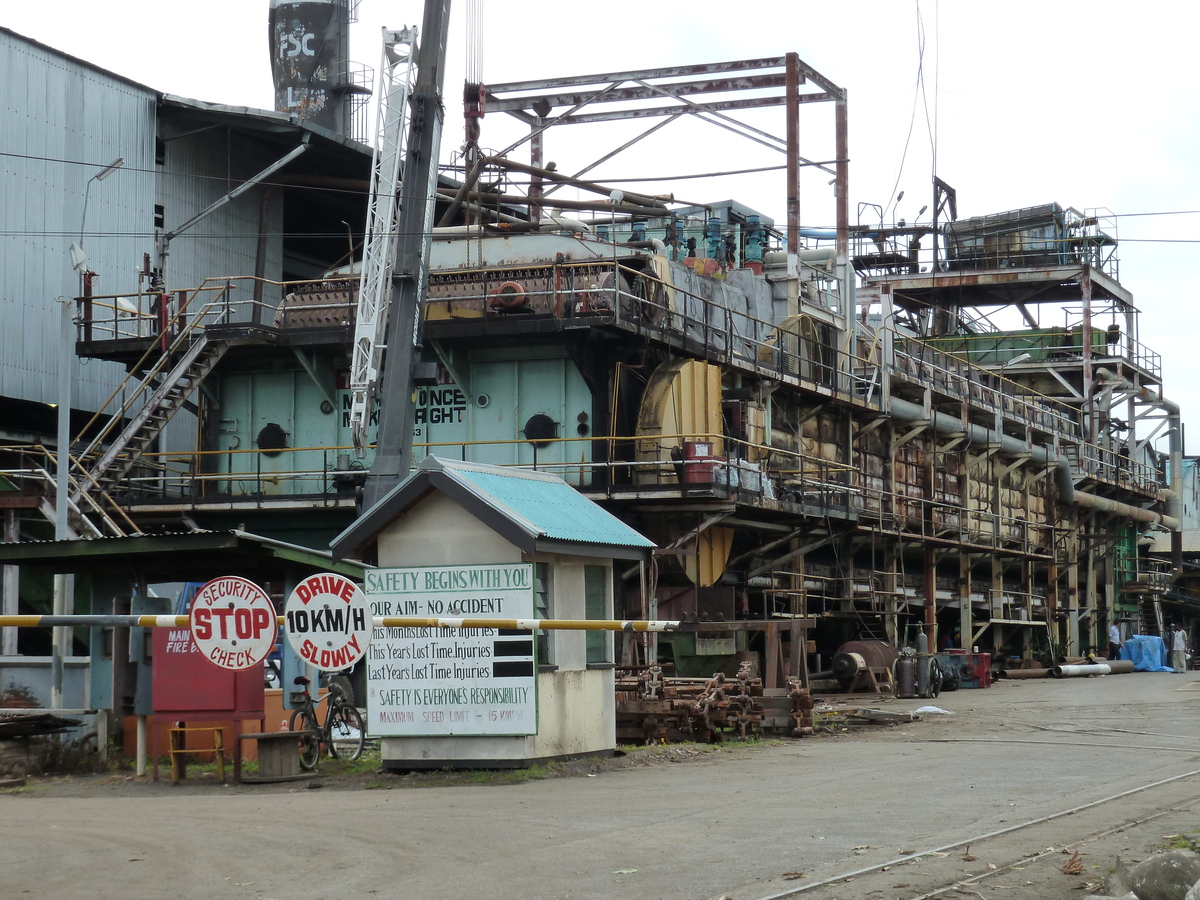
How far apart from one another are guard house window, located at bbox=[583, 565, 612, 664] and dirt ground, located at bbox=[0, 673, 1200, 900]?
1.27 meters

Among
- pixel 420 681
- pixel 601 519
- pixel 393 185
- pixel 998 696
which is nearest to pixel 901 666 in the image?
pixel 998 696

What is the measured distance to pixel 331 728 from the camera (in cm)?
1870

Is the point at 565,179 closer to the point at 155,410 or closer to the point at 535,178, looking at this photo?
the point at 535,178

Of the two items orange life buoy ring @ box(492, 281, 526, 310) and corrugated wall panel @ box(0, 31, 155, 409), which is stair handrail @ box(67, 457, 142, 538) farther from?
orange life buoy ring @ box(492, 281, 526, 310)

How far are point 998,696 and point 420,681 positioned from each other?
67.5 feet

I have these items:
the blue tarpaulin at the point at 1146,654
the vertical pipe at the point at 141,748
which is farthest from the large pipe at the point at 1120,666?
the vertical pipe at the point at 141,748

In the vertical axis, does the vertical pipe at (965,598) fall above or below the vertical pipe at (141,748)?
above

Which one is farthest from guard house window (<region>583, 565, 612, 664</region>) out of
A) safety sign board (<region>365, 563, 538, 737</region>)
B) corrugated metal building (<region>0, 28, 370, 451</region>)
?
corrugated metal building (<region>0, 28, 370, 451</region>)

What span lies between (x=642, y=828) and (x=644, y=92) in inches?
1210

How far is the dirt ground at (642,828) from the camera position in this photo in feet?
30.9

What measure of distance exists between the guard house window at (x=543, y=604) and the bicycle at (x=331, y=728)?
2758 mm

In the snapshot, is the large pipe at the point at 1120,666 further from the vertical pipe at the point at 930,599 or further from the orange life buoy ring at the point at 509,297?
the orange life buoy ring at the point at 509,297

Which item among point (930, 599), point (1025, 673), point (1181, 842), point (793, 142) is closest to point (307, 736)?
point (1181, 842)

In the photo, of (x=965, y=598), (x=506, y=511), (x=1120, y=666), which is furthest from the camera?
(x=1120, y=666)
